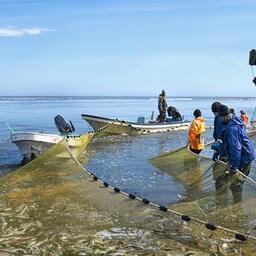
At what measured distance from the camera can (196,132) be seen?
1315 centimetres

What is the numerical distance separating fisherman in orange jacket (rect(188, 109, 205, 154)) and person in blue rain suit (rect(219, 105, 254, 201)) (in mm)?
4078

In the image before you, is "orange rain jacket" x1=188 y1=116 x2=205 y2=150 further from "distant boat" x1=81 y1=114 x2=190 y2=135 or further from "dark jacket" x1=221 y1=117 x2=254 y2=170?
"distant boat" x1=81 y1=114 x2=190 y2=135

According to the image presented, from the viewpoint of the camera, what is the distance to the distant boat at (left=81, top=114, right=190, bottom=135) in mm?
28203

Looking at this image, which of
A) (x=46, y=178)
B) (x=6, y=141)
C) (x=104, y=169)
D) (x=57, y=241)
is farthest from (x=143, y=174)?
(x=6, y=141)

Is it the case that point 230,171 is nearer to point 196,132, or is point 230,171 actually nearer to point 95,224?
point 95,224

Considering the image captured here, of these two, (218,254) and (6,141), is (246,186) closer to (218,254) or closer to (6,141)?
(218,254)

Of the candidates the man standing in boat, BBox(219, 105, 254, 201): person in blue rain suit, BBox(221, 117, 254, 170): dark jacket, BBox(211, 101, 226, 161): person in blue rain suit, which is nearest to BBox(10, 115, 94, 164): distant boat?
BBox(211, 101, 226, 161): person in blue rain suit

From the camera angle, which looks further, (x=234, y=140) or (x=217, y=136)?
(x=217, y=136)

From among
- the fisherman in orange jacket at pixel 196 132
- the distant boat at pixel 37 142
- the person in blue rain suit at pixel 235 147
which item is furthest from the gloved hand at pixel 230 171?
the distant boat at pixel 37 142

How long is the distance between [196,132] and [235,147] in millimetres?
4810

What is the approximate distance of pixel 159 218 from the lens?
8086 millimetres

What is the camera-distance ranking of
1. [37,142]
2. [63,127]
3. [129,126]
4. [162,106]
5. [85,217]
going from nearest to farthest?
1. [85,217]
2. [37,142]
3. [63,127]
4. [129,126]
5. [162,106]

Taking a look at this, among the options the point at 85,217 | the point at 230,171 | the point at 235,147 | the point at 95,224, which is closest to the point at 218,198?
the point at 230,171

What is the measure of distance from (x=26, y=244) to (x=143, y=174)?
27.8ft
